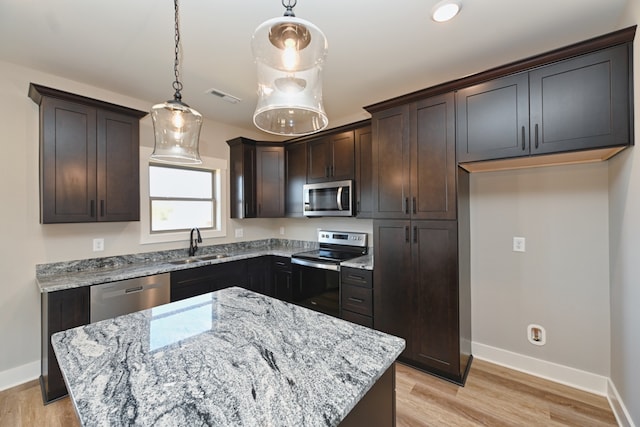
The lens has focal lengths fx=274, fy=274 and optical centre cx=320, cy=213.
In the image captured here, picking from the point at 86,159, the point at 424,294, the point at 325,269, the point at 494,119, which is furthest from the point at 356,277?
the point at 86,159

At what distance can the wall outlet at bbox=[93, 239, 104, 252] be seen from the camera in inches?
108

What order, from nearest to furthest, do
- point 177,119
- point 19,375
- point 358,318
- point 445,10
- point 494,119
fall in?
point 177,119 → point 445,10 → point 494,119 → point 19,375 → point 358,318

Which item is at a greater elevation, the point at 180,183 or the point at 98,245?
the point at 180,183

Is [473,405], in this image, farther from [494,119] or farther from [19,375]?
[19,375]

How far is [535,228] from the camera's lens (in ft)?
7.81

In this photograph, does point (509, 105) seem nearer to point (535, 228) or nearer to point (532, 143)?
point (532, 143)

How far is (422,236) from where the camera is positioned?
243 centimetres

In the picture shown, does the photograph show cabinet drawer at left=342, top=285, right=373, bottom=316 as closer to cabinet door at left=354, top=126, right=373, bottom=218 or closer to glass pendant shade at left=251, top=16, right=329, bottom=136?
cabinet door at left=354, top=126, right=373, bottom=218

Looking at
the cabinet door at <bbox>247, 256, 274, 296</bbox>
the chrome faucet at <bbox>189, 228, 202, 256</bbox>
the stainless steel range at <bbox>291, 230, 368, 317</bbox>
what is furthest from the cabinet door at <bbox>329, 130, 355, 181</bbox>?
the chrome faucet at <bbox>189, 228, 202, 256</bbox>

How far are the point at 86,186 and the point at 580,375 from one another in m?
4.48

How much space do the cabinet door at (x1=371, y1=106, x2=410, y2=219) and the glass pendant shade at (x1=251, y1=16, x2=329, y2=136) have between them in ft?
5.20

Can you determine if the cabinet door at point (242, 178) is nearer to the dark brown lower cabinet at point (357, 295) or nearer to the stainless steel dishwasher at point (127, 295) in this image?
the stainless steel dishwasher at point (127, 295)

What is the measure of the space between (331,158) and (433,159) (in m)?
1.36

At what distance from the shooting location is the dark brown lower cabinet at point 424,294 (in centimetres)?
229
